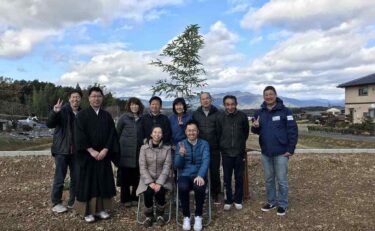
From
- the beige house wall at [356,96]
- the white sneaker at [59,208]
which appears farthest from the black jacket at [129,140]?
the beige house wall at [356,96]

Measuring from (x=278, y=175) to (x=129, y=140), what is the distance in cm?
229

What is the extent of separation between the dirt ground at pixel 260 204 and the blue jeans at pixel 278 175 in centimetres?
23

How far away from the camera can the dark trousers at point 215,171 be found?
608 centimetres

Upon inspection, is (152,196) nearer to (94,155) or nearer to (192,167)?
(192,167)

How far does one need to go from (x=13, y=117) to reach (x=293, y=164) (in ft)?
116

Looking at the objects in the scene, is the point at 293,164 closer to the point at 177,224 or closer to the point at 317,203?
the point at 317,203

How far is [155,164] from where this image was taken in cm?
553

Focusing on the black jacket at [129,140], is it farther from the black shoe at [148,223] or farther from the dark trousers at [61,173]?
the black shoe at [148,223]

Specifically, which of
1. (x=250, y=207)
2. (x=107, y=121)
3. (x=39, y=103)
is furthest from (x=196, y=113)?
(x=39, y=103)

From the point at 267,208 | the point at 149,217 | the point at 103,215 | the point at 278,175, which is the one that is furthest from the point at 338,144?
the point at 103,215

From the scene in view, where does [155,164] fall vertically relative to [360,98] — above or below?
below

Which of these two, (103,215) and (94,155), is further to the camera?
(103,215)

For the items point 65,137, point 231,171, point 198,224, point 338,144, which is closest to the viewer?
point 198,224

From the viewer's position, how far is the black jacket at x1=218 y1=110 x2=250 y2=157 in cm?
593
